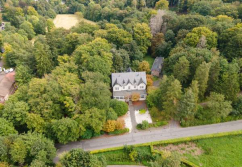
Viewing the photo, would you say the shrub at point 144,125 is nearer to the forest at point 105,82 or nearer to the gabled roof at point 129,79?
the forest at point 105,82

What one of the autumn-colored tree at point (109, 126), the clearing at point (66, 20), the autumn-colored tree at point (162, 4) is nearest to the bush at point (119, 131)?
the autumn-colored tree at point (109, 126)

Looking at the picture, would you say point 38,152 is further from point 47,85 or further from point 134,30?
point 134,30

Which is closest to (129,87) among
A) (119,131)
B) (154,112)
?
(154,112)

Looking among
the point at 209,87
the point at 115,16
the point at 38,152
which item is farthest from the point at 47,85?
the point at 115,16

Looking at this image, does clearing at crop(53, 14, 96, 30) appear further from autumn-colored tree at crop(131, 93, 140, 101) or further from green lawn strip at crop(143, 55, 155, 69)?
autumn-colored tree at crop(131, 93, 140, 101)

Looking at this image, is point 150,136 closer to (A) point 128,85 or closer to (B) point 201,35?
(A) point 128,85
